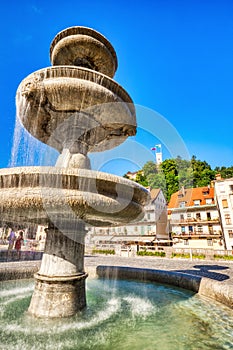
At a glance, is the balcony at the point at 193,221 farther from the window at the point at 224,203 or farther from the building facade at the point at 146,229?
the window at the point at 224,203

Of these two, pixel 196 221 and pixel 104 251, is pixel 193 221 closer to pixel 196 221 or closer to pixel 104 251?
pixel 196 221

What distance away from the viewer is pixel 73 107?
4184 mm

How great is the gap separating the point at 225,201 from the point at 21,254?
29094 millimetres

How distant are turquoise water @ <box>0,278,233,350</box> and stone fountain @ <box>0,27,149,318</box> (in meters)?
0.41

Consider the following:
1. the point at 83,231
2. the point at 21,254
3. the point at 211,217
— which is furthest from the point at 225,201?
the point at 83,231

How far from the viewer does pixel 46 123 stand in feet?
16.1

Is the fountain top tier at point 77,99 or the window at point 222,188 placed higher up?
the window at point 222,188

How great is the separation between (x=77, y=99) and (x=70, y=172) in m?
2.01

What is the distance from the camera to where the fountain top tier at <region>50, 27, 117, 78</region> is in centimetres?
478

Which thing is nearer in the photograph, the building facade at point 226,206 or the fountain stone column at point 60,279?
the fountain stone column at point 60,279

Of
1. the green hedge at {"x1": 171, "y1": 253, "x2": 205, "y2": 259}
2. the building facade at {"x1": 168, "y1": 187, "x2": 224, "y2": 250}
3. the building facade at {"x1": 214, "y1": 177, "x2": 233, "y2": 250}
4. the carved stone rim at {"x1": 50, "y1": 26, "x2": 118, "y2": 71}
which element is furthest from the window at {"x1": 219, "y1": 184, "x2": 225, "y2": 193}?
the carved stone rim at {"x1": 50, "y1": 26, "x2": 118, "y2": 71}

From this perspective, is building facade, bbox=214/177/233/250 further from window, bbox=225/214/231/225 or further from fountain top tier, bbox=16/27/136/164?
fountain top tier, bbox=16/27/136/164

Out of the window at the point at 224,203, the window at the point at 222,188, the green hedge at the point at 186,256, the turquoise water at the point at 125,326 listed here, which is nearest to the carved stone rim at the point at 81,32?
the turquoise water at the point at 125,326

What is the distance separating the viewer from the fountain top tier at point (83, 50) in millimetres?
4781
